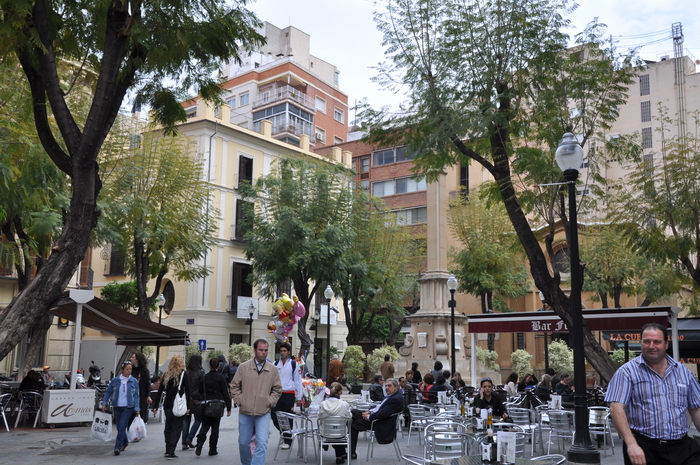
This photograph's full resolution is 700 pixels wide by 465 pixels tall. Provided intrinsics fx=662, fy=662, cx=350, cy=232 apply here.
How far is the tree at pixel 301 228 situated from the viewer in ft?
Result: 100

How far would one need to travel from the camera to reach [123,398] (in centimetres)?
1134

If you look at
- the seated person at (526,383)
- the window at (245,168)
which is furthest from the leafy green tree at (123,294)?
the seated person at (526,383)

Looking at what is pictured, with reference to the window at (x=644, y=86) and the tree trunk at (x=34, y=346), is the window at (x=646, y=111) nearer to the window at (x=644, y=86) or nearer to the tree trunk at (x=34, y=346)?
the window at (x=644, y=86)

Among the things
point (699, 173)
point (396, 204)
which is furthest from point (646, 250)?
point (396, 204)

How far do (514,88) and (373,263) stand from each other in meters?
21.9

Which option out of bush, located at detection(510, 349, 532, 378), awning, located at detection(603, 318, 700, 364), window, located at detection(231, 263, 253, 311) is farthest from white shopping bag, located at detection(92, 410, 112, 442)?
window, located at detection(231, 263, 253, 311)

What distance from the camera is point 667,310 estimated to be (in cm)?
1531

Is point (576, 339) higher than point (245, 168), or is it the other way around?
point (245, 168)

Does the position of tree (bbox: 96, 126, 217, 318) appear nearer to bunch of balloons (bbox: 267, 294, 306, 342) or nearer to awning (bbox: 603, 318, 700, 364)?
bunch of balloons (bbox: 267, 294, 306, 342)

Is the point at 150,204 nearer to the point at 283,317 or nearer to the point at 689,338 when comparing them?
the point at 283,317

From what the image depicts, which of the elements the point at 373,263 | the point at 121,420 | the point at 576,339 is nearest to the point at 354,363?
the point at 373,263

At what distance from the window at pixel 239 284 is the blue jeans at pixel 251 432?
29.2 metres

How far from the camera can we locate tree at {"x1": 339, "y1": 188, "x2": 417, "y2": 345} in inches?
1325

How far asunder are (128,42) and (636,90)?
48606 mm
